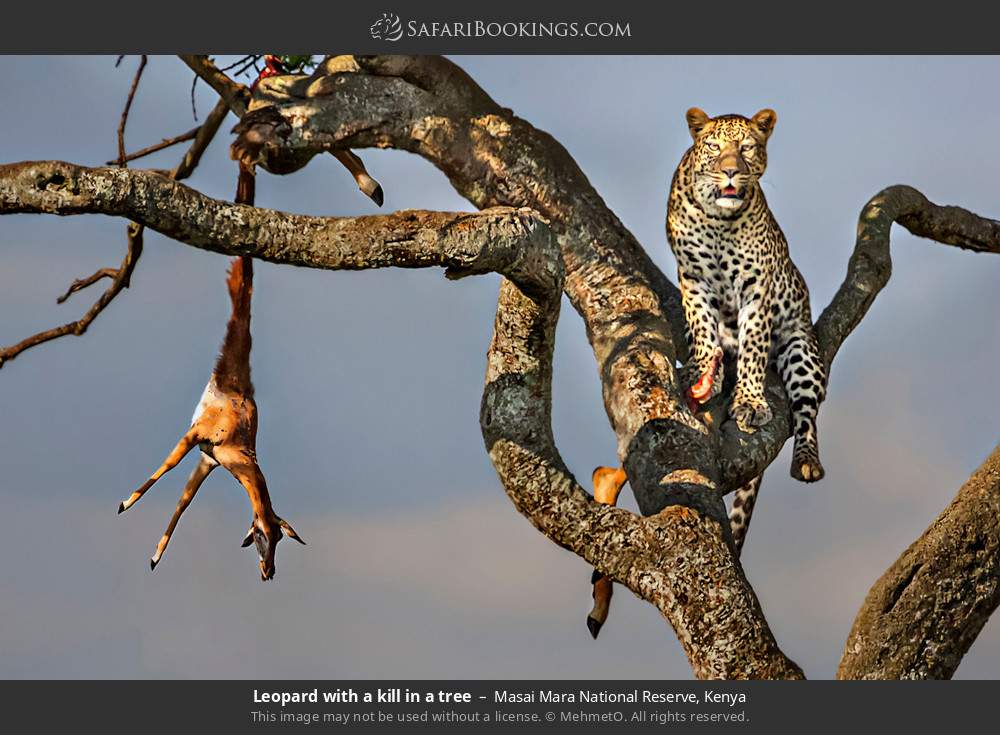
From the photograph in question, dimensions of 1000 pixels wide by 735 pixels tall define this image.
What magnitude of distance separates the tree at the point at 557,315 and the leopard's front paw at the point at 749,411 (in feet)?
0.26

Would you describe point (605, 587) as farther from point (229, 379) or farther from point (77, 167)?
point (77, 167)

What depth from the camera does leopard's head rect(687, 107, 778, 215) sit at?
731cm

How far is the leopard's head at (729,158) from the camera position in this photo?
24.0 feet

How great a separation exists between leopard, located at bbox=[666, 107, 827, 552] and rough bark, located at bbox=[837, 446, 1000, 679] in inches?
53.6

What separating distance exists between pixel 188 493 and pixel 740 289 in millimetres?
3237

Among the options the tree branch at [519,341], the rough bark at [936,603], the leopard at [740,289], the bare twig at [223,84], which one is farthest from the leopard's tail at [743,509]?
the bare twig at [223,84]

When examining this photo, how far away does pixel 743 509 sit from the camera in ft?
25.4

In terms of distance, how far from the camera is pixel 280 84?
23.4 ft

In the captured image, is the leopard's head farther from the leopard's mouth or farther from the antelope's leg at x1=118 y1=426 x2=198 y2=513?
the antelope's leg at x1=118 y1=426 x2=198 y2=513

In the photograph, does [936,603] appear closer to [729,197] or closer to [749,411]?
[749,411]

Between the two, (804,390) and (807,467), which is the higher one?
(804,390)

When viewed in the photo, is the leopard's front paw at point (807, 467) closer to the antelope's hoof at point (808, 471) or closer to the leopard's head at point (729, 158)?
the antelope's hoof at point (808, 471)

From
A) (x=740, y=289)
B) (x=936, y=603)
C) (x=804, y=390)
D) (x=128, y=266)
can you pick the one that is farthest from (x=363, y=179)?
(x=936, y=603)
